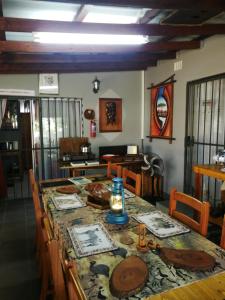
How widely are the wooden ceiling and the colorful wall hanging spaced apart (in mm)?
475

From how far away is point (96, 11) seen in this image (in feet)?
8.26

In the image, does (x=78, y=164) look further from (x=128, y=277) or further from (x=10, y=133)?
(x=128, y=277)

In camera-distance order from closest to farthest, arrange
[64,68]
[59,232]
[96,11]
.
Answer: [59,232], [96,11], [64,68]

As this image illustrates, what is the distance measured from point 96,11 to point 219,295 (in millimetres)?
2578

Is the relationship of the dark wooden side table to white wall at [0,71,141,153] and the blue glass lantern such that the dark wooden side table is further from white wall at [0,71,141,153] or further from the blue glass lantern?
white wall at [0,71,141,153]

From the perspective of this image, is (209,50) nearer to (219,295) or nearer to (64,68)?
(64,68)

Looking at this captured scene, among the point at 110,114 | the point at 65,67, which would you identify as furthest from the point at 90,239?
the point at 110,114

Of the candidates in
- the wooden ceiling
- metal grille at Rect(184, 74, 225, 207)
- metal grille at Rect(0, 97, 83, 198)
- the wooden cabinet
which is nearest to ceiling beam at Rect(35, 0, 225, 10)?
the wooden ceiling

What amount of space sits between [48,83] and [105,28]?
2.34 metres

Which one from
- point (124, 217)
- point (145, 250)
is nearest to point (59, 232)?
→ point (124, 217)

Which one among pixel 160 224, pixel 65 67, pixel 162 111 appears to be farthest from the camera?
pixel 162 111

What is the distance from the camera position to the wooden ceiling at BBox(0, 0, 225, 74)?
6.97 feet

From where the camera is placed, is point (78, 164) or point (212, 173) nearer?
point (212, 173)

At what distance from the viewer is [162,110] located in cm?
452
